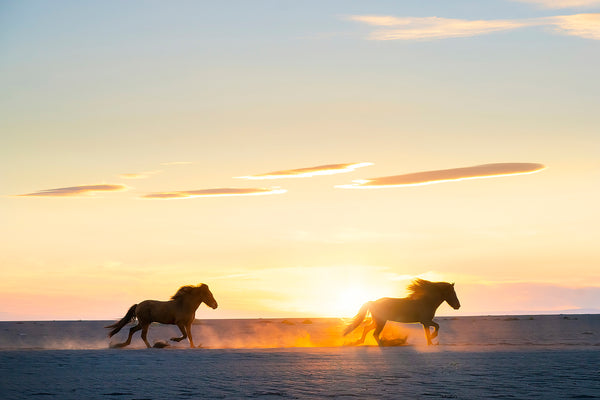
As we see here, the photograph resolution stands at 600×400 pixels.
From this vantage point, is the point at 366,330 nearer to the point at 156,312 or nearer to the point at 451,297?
the point at 451,297

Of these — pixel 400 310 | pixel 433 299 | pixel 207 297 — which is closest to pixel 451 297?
pixel 433 299

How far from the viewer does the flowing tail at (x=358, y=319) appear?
102ft

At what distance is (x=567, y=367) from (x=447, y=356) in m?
4.73

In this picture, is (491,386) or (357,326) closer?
(491,386)

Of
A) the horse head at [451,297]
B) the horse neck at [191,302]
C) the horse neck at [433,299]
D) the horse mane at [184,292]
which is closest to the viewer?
the horse neck at [191,302]

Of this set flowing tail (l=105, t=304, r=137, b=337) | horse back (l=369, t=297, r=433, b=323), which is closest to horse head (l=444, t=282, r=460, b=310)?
horse back (l=369, t=297, r=433, b=323)

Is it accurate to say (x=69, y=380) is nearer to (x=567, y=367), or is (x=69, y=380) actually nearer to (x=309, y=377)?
(x=309, y=377)

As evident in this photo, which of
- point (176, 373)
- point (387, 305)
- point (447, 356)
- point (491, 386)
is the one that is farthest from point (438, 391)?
point (387, 305)

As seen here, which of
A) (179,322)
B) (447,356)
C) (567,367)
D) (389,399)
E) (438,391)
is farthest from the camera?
(179,322)

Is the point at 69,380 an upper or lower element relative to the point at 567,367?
upper

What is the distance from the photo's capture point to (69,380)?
16.0 metres

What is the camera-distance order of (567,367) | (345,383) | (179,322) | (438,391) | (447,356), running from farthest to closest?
(179,322) < (447,356) < (567,367) < (345,383) < (438,391)

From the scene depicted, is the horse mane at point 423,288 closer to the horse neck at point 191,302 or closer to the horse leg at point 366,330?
the horse leg at point 366,330

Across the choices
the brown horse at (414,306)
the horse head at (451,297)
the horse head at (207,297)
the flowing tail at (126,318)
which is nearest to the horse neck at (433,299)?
the brown horse at (414,306)
